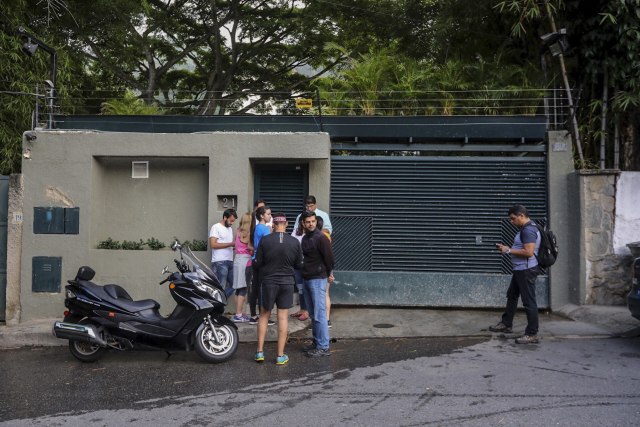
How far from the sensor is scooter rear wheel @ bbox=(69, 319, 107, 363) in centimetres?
669

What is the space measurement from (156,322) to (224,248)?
7.54 feet

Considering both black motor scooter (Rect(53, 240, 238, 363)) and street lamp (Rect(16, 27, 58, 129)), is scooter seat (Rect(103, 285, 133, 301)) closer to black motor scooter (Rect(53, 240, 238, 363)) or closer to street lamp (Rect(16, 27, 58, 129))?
black motor scooter (Rect(53, 240, 238, 363))

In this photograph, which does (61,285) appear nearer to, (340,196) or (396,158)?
(340,196)

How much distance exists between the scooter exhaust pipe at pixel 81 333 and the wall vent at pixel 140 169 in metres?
4.01

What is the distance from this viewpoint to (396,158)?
32.1 ft

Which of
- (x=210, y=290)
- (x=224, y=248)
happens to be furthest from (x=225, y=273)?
(x=210, y=290)

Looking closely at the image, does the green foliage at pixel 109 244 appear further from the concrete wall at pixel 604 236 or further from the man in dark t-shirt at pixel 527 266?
the concrete wall at pixel 604 236

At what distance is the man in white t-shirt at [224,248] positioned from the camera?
862 centimetres

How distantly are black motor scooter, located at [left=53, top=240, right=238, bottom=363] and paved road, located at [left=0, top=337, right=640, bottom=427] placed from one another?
232mm

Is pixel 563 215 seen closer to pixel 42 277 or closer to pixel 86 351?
pixel 86 351

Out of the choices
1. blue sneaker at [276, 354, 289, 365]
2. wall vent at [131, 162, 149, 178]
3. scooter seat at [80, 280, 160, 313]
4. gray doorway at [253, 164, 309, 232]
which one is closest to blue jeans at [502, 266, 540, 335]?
blue sneaker at [276, 354, 289, 365]

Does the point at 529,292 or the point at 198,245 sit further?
the point at 198,245

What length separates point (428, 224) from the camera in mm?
9688

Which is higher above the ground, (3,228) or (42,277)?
(3,228)
